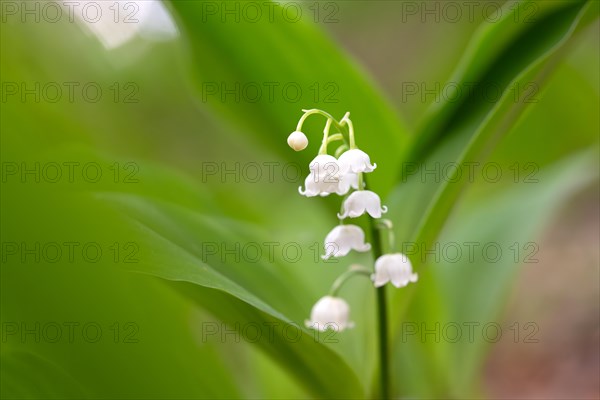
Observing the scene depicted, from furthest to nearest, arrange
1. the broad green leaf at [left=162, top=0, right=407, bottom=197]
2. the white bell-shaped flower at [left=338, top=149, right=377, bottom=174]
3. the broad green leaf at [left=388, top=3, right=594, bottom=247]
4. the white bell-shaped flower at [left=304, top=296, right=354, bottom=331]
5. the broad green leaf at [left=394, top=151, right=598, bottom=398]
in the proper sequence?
the broad green leaf at [left=394, top=151, right=598, bottom=398] → the broad green leaf at [left=162, top=0, right=407, bottom=197] → the white bell-shaped flower at [left=304, top=296, right=354, bottom=331] → the broad green leaf at [left=388, top=3, right=594, bottom=247] → the white bell-shaped flower at [left=338, top=149, right=377, bottom=174]

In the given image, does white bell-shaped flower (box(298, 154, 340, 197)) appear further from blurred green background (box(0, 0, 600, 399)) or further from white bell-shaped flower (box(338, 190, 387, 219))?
blurred green background (box(0, 0, 600, 399))

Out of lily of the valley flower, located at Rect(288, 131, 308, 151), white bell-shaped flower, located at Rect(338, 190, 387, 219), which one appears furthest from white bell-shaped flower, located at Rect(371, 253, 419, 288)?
lily of the valley flower, located at Rect(288, 131, 308, 151)

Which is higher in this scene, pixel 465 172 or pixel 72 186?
pixel 465 172

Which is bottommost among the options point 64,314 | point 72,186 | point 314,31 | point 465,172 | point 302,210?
point 64,314

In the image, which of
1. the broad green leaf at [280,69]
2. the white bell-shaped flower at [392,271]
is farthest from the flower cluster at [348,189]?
the broad green leaf at [280,69]

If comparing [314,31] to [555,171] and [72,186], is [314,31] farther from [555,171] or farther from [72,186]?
[555,171]

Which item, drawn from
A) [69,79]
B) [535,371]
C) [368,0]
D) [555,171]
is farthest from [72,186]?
[368,0]

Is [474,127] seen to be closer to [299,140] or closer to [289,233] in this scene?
[299,140]

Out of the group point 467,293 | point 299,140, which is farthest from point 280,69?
point 467,293
